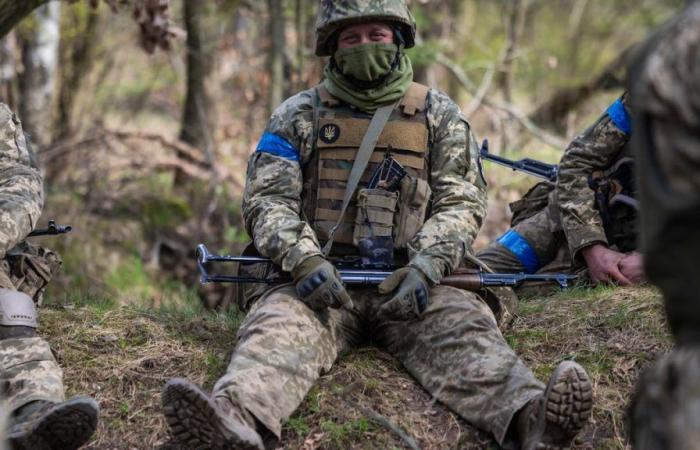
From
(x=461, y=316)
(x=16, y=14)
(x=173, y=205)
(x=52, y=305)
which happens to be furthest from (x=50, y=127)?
(x=461, y=316)

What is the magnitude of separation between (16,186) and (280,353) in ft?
5.77

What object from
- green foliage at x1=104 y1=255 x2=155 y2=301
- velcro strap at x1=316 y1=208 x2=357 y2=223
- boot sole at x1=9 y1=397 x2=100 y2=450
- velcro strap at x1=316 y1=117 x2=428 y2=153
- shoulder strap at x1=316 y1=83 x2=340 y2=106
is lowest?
green foliage at x1=104 y1=255 x2=155 y2=301

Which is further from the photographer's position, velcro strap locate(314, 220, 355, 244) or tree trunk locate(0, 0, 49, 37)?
tree trunk locate(0, 0, 49, 37)

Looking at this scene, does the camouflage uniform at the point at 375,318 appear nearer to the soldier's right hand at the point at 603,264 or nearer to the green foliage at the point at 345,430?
the green foliage at the point at 345,430

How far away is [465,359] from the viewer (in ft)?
15.3

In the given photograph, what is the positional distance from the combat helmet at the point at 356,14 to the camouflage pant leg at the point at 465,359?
1454 millimetres

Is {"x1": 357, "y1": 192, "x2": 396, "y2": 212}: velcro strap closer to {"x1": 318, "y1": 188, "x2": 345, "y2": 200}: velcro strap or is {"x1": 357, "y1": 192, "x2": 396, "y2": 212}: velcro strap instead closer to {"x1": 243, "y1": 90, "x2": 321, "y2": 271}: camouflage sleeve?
{"x1": 318, "y1": 188, "x2": 345, "y2": 200}: velcro strap

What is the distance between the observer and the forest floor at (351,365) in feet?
14.7

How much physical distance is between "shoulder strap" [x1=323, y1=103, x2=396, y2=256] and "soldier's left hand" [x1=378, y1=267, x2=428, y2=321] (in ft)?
1.64

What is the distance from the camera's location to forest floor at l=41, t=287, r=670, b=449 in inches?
176

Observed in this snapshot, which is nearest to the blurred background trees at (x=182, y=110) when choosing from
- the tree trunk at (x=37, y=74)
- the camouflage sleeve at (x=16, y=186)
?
the tree trunk at (x=37, y=74)

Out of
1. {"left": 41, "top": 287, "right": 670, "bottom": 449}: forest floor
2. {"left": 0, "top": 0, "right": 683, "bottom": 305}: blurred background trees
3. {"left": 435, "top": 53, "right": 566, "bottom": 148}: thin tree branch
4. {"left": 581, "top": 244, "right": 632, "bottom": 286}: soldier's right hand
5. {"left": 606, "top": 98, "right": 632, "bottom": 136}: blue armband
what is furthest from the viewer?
{"left": 435, "top": 53, "right": 566, "bottom": 148}: thin tree branch

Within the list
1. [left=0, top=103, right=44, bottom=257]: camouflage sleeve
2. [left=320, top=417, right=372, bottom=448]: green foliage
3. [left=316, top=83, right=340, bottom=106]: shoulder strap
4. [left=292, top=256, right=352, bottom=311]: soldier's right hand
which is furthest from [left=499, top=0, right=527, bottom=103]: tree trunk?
[left=320, top=417, right=372, bottom=448]: green foliage

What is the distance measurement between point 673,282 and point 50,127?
1122cm
